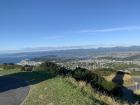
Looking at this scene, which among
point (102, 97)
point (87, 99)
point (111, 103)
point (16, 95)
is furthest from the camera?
point (16, 95)

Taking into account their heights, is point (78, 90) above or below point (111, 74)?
above

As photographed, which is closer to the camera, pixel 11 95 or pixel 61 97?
pixel 61 97

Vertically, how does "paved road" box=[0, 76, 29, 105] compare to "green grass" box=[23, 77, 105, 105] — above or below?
below

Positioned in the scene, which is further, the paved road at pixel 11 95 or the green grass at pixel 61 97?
the paved road at pixel 11 95

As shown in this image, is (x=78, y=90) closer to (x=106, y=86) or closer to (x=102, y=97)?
(x=102, y=97)

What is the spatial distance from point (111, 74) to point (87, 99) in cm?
3651

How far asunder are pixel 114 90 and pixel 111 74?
A: 1840 centimetres

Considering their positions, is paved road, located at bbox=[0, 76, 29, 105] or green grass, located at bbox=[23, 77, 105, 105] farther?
paved road, located at bbox=[0, 76, 29, 105]

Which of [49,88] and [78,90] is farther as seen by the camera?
[49,88]

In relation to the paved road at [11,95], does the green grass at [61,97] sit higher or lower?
higher

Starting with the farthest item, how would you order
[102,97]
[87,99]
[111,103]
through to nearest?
[102,97] < [111,103] < [87,99]

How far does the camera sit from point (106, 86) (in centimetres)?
3316

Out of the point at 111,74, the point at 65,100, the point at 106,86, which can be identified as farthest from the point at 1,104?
the point at 111,74

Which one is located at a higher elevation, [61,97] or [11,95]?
[61,97]
